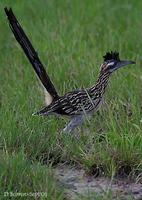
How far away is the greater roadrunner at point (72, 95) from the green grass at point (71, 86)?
0.41ft

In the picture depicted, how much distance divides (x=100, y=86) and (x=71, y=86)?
88 centimetres

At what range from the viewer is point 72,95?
7031mm

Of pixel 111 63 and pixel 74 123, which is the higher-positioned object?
pixel 111 63

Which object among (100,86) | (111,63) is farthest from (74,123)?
(111,63)

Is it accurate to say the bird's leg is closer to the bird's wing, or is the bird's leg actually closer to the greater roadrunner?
the greater roadrunner

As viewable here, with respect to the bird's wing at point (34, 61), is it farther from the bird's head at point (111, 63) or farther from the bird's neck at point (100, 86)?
the bird's head at point (111, 63)

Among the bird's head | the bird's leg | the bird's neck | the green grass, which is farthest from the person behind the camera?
the bird's head

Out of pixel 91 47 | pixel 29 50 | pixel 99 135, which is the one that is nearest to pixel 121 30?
pixel 91 47

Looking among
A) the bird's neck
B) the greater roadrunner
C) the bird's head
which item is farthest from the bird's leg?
the bird's head

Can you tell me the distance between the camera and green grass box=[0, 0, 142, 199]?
6.18 metres

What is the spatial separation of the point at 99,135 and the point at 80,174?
0.50m

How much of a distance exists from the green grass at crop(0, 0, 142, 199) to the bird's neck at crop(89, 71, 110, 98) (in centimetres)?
17

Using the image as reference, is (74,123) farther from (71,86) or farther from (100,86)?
(71,86)

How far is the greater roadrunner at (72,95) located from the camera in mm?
6879
